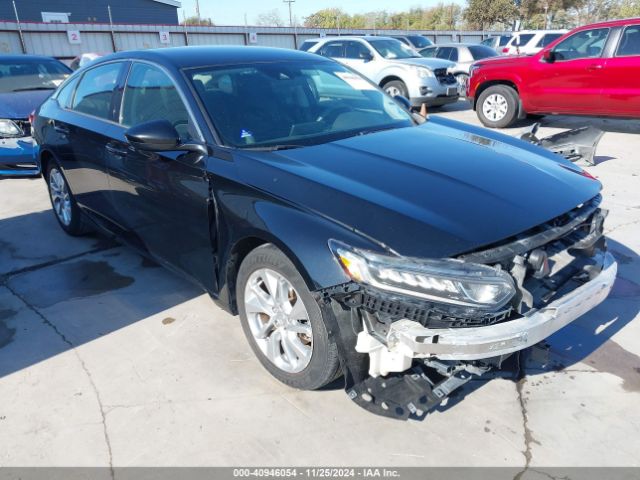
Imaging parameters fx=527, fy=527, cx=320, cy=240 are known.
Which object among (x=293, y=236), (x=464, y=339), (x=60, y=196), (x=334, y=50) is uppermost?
(x=334, y=50)

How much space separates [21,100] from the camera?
24.3 feet

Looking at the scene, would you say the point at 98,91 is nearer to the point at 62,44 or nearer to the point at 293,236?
the point at 293,236

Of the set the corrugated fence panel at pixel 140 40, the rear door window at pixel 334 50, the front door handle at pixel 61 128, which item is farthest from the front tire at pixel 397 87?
the corrugated fence panel at pixel 140 40

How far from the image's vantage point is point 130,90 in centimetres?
374

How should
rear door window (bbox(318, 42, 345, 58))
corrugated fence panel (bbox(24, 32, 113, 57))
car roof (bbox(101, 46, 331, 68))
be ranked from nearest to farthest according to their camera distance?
car roof (bbox(101, 46, 331, 68)) → rear door window (bbox(318, 42, 345, 58)) → corrugated fence panel (bbox(24, 32, 113, 57))

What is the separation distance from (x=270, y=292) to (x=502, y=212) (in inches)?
47.1

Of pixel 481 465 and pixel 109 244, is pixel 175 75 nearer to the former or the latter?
pixel 109 244

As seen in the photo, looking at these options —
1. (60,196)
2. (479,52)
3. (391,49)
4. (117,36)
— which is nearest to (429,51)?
(479,52)

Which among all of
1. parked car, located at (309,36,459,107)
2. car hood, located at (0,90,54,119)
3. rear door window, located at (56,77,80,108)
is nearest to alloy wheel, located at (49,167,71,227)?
rear door window, located at (56,77,80,108)

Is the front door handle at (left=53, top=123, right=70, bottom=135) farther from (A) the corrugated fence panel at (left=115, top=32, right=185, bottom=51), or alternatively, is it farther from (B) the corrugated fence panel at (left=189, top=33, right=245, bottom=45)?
(B) the corrugated fence panel at (left=189, top=33, right=245, bottom=45)

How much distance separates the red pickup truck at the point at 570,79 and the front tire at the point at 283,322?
8053 millimetres

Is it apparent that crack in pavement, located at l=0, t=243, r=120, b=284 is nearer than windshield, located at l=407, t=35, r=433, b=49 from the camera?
Yes

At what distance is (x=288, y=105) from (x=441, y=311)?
185cm

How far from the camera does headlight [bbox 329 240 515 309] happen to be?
2133 millimetres
